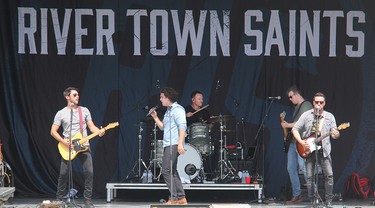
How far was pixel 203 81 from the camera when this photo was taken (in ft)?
48.5

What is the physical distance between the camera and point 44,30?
14539mm

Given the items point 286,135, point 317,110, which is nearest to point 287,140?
point 286,135

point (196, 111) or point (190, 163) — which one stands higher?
point (196, 111)

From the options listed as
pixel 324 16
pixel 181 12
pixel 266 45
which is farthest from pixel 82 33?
pixel 324 16

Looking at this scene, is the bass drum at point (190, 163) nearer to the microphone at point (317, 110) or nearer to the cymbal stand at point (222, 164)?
the cymbal stand at point (222, 164)

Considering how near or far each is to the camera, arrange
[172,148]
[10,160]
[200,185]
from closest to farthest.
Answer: [172,148], [200,185], [10,160]

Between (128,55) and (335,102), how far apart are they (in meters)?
4.24

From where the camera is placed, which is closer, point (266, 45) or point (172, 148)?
point (172, 148)

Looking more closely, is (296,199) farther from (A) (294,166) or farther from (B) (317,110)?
(B) (317,110)

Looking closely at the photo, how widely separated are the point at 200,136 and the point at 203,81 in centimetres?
Result: 141

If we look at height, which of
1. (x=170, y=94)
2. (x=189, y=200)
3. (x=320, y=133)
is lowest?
(x=189, y=200)

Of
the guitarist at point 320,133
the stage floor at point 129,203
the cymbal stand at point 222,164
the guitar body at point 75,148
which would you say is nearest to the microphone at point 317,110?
the guitarist at point 320,133

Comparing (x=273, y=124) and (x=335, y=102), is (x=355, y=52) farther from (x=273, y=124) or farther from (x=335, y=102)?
(x=273, y=124)

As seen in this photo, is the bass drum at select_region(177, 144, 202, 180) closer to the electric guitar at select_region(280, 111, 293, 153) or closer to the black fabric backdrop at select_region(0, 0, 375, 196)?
the black fabric backdrop at select_region(0, 0, 375, 196)
